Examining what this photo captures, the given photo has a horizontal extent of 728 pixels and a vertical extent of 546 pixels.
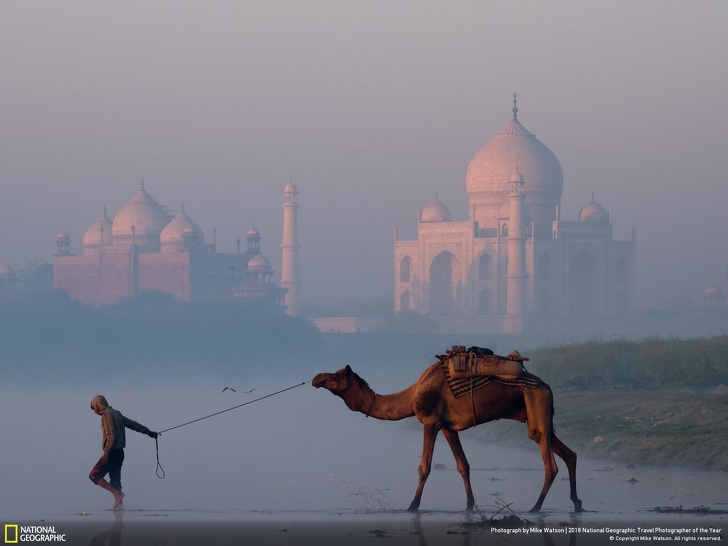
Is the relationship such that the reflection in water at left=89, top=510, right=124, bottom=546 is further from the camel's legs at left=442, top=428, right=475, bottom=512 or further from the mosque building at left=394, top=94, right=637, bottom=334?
the mosque building at left=394, top=94, right=637, bottom=334

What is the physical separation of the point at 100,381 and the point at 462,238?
3231 centimetres

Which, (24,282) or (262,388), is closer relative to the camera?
(262,388)

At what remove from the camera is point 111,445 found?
408 inches

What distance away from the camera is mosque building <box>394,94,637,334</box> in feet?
242

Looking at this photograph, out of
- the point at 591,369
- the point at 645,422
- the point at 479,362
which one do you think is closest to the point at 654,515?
the point at 479,362

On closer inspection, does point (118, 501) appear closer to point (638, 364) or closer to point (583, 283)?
point (638, 364)

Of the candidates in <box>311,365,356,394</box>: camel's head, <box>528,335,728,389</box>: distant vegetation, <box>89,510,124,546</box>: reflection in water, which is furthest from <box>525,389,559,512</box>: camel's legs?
<box>528,335,728,389</box>: distant vegetation

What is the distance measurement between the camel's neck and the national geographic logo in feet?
6.75

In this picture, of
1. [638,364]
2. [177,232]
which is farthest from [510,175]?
[638,364]

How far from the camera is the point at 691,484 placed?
39.1ft

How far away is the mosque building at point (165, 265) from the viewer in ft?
254

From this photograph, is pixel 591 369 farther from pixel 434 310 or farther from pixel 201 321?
pixel 434 310

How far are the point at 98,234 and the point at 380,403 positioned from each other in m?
72.5

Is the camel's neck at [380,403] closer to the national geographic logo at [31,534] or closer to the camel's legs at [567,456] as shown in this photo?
the camel's legs at [567,456]
